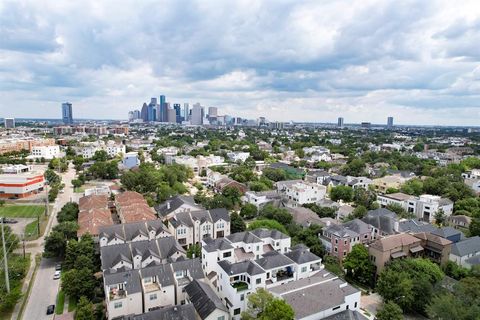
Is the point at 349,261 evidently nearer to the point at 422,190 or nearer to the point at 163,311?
the point at 163,311

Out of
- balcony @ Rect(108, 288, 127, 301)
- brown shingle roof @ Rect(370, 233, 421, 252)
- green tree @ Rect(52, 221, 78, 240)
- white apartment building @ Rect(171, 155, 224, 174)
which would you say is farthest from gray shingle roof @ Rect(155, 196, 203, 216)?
white apartment building @ Rect(171, 155, 224, 174)

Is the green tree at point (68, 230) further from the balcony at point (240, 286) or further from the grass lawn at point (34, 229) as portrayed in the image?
the balcony at point (240, 286)

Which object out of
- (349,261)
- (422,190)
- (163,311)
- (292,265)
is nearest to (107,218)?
(163,311)

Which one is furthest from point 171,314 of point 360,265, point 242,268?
point 360,265

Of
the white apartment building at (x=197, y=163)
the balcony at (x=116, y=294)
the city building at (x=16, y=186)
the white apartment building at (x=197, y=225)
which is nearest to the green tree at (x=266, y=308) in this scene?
the balcony at (x=116, y=294)

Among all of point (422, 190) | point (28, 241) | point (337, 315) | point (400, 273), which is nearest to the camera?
point (337, 315)

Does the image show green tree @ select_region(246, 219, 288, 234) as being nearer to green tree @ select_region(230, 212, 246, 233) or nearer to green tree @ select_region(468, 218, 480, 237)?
green tree @ select_region(230, 212, 246, 233)

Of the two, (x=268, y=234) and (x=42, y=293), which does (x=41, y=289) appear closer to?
(x=42, y=293)
